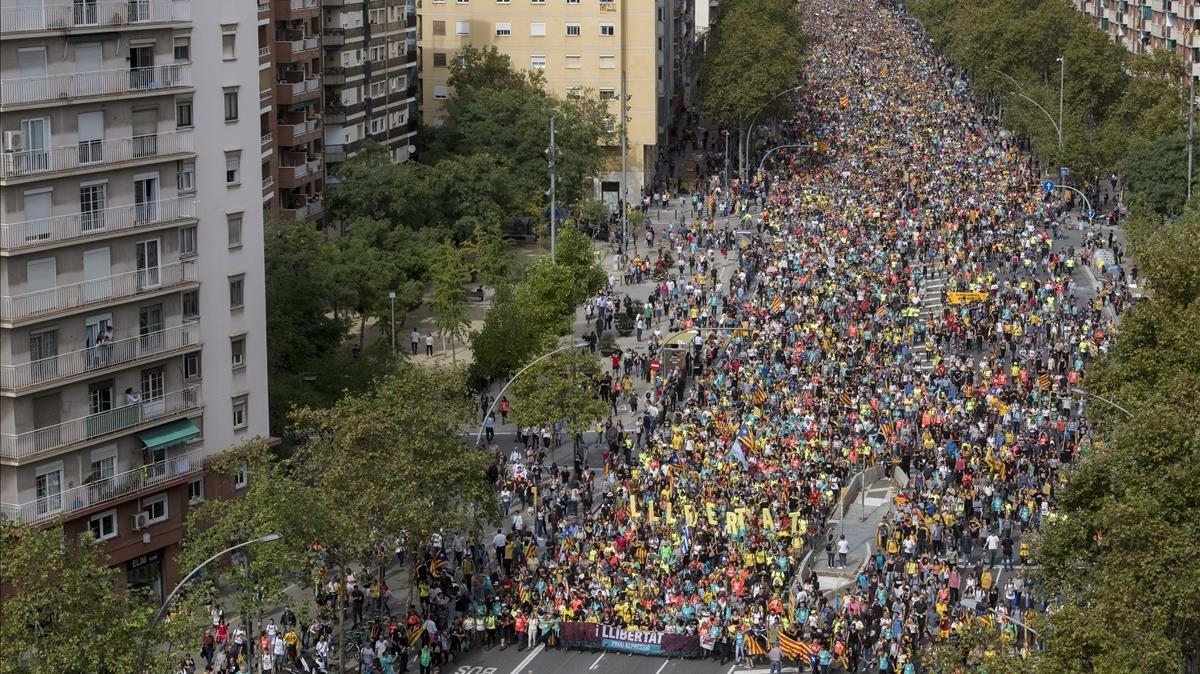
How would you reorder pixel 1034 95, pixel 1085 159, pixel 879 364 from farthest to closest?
pixel 1034 95
pixel 1085 159
pixel 879 364

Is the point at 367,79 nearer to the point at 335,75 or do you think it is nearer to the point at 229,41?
the point at 335,75

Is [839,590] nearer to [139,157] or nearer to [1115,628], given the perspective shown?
[1115,628]

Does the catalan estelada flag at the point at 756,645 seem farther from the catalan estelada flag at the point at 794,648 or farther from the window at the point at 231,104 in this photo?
the window at the point at 231,104

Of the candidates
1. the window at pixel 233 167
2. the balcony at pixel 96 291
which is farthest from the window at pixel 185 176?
the balcony at pixel 96 291

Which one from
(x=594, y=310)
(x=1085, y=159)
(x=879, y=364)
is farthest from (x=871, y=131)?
(x=879, y=364)

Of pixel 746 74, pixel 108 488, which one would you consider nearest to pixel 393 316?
pixel 108 488

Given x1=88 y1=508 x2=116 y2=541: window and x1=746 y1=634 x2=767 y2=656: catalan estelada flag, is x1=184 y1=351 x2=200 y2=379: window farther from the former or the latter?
x1=746 y1=634 x2=767 y2=656: catalan estelada flag
